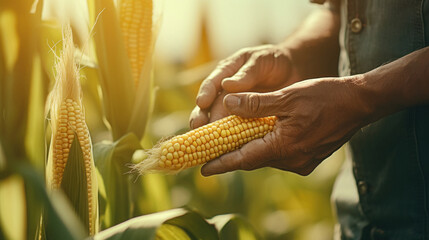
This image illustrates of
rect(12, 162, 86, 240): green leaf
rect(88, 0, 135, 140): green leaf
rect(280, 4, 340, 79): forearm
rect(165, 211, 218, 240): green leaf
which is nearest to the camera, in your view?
rect(12, 162, 86, 240): green leaf

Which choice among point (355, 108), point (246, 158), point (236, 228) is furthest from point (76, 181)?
point (355, 108)

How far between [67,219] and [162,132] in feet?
6.15

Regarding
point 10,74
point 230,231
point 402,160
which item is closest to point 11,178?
point 10,74

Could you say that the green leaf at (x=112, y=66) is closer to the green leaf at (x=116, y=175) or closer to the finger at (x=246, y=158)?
the green leaf at (x=116, y=175)

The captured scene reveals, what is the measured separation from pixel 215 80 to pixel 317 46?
51 cm

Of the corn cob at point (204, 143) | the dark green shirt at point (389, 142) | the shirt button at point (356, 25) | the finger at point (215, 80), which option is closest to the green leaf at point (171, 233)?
the corn cob at point (204, 143)

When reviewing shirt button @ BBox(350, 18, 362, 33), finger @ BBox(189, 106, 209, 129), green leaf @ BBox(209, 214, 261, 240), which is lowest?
green leaf @ BBox(209, 214, 261, 240)

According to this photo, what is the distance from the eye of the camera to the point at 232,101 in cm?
139

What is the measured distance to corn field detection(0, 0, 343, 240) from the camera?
1.18m

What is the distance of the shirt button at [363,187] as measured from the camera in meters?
1.67

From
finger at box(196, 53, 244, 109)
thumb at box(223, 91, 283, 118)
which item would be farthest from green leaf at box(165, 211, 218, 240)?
finger at box(196, 53, 244, 109)

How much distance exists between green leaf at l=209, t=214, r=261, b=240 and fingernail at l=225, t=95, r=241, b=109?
33cm

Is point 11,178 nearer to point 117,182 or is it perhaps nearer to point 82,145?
point 82,145

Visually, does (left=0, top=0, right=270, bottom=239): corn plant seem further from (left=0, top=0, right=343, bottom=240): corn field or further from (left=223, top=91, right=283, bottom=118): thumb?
(left=223, top=91, right=283, bottom=118): thumb
